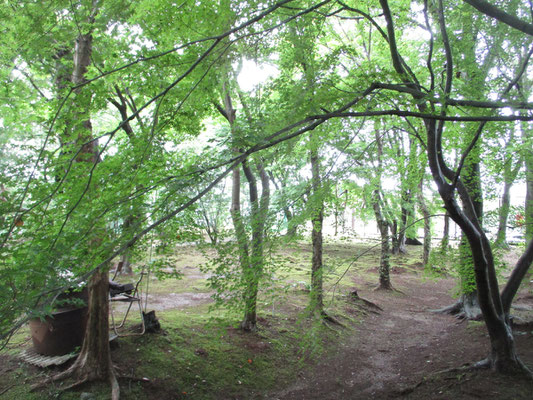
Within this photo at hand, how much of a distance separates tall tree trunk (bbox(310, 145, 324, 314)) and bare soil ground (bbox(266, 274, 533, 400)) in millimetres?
1237

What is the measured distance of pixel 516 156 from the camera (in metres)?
6.14

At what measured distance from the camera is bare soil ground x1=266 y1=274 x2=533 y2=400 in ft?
14.6

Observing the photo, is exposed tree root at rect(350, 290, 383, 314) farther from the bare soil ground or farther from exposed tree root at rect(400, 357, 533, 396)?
exposed tree root at rect(400, 357, 533, 396)

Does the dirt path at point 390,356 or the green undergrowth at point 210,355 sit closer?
the green undergrowth at point 210,355

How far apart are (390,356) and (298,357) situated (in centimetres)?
180

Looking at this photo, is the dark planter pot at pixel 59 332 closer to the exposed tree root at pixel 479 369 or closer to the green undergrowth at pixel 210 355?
the green undergrowth at pixel 210 355

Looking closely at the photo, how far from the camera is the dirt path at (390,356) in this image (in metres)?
5.32

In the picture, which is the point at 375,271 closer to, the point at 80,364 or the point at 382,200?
the point at 382,200

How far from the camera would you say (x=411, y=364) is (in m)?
6.11

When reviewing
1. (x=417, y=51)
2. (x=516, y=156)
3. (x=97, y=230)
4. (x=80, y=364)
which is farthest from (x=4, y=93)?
(x=417, y=51)

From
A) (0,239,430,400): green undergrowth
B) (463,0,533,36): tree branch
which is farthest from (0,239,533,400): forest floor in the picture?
(463,0,533,36): tree branch

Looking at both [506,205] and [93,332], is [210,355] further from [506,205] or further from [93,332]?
[506,205]

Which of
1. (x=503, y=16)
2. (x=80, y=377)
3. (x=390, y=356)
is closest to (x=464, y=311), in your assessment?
(x=390, y=356)

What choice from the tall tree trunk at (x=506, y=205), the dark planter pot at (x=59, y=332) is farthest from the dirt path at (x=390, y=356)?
the dark planter pot at (x=59, y=332)
